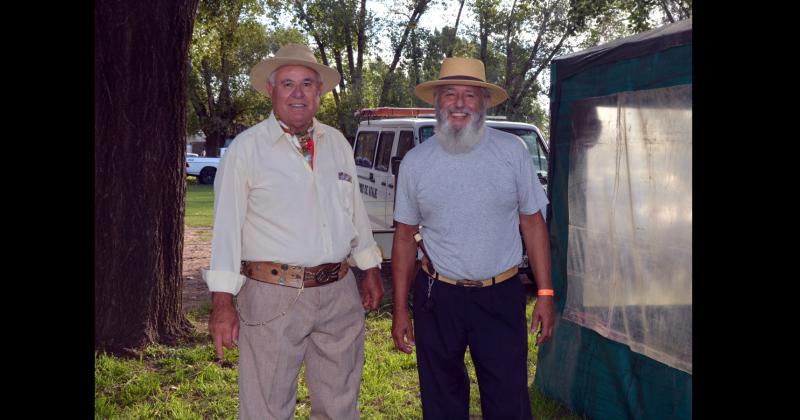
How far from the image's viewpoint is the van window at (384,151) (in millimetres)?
9914

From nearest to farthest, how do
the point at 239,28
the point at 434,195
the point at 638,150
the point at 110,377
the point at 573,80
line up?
the point at 434,195
the point at 638,150
the point at 573,80
the point at 110,377
the point at 239,28

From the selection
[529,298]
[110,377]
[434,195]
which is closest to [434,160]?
[434,195]

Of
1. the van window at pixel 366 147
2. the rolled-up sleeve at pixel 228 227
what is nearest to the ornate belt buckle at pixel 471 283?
the rolled-up sleeve at pixel 228 227

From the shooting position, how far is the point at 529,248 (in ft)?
10.9

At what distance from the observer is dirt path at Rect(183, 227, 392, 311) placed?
7813 millimetres

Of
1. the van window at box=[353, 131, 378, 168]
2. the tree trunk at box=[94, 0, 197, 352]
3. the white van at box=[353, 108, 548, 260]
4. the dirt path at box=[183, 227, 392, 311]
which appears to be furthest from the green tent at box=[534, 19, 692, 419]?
the van window at box=[353, 131, 378, 168]

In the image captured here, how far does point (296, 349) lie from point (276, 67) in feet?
4.37

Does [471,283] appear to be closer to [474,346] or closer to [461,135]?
[474,346]

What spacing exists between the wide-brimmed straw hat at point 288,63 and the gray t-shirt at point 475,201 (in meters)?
0.66

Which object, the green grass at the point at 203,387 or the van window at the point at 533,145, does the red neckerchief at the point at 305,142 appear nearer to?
the green grass at the point at 203,387

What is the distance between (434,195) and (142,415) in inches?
104

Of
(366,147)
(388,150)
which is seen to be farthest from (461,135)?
(366,147)
